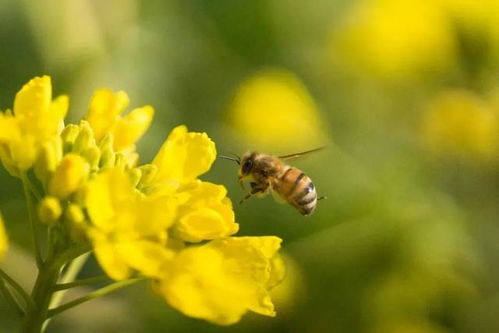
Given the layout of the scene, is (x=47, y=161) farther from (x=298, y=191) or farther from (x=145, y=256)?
(x=298, y=191)

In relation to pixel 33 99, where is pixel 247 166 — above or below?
below

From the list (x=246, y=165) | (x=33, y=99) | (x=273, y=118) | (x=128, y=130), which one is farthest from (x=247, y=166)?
(x=273, y=118)

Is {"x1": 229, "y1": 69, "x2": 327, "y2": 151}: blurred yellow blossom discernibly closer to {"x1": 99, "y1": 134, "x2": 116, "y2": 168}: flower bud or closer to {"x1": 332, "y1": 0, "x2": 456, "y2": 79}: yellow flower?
{"x1": 332, "y1": 0, "x2": 456, "y2": 79}: yellow flower

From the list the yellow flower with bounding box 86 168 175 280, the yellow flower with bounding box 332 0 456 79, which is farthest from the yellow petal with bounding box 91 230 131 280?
the yellow flower with bounding box 332 0 456 79

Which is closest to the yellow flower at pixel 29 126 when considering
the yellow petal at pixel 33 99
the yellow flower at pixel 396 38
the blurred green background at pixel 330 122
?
the yellow petal at pixel 33 99

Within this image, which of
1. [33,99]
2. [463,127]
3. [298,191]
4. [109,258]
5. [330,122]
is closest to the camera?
[109,258]

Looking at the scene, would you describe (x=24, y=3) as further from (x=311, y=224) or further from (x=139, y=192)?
(x=139, y=192)
